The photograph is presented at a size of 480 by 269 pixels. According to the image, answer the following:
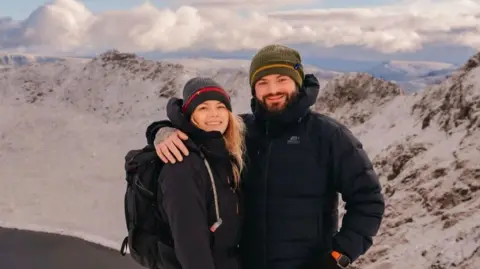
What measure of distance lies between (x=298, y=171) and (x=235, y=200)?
0.61 metres

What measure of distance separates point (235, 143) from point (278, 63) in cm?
85

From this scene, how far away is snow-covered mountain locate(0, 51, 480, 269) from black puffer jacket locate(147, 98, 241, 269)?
736 cm

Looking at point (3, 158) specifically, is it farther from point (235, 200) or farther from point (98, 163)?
point (235, 200)

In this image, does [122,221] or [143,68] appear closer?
[122,221]

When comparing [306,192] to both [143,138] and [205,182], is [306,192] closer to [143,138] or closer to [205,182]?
[205,182]

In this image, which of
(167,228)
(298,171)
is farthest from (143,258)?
(298,171)

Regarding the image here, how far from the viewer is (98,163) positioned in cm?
3806

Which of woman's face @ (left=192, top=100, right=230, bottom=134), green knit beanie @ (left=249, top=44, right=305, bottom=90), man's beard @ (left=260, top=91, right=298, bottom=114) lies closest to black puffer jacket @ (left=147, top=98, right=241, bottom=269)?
woman's face @ (left=192, top=100, right=230, bottom=134)

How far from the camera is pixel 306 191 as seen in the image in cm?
467

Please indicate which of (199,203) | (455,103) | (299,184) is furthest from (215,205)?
(455,103)

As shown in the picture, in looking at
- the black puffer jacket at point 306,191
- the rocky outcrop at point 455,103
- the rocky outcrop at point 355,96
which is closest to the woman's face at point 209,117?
the black puffer jacket at point 306,191

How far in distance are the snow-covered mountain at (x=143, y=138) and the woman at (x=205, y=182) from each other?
741 centimetres

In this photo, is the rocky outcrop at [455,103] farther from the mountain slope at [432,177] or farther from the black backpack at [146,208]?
the black backpack at [146,208]

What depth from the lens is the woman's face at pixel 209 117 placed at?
4.69m
